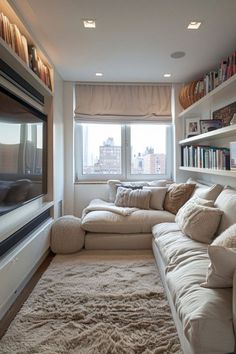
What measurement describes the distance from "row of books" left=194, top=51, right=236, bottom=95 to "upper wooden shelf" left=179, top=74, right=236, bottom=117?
0.34 feet

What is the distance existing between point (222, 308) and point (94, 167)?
11.6 feet

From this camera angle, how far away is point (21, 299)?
6.97ft

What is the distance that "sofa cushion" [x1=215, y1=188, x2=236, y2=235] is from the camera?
2.17m

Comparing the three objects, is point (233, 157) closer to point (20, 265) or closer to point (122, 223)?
point (122, 223)

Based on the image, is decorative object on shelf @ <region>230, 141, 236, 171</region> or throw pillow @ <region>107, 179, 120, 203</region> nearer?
decorative object on shelf @ <region>230, 141, 236, 171</region>

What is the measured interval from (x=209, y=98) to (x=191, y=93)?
2.08ft

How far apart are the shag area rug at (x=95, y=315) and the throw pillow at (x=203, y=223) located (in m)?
0.56

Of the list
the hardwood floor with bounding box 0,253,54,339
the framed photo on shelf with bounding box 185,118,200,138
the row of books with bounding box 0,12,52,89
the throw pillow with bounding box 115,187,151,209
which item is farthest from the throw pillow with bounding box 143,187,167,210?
the row of books with bounding box 0,12,52,89

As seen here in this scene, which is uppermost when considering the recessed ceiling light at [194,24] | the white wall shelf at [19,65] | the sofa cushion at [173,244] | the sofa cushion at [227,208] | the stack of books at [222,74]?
the recessed ceiling light at [194,24]

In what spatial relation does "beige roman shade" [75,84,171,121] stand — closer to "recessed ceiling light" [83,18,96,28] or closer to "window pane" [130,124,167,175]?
"window pane" [130,124,167,175]

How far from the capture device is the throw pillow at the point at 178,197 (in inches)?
139

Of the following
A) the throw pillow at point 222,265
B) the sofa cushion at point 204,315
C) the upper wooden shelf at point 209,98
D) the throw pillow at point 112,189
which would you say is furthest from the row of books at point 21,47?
the sofa cushion at point 204,315

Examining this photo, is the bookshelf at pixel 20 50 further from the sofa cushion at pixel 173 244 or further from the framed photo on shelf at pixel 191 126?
the framed photo on shelf at pixel 191 126

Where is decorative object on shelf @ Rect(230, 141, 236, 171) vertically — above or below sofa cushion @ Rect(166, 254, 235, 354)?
above
